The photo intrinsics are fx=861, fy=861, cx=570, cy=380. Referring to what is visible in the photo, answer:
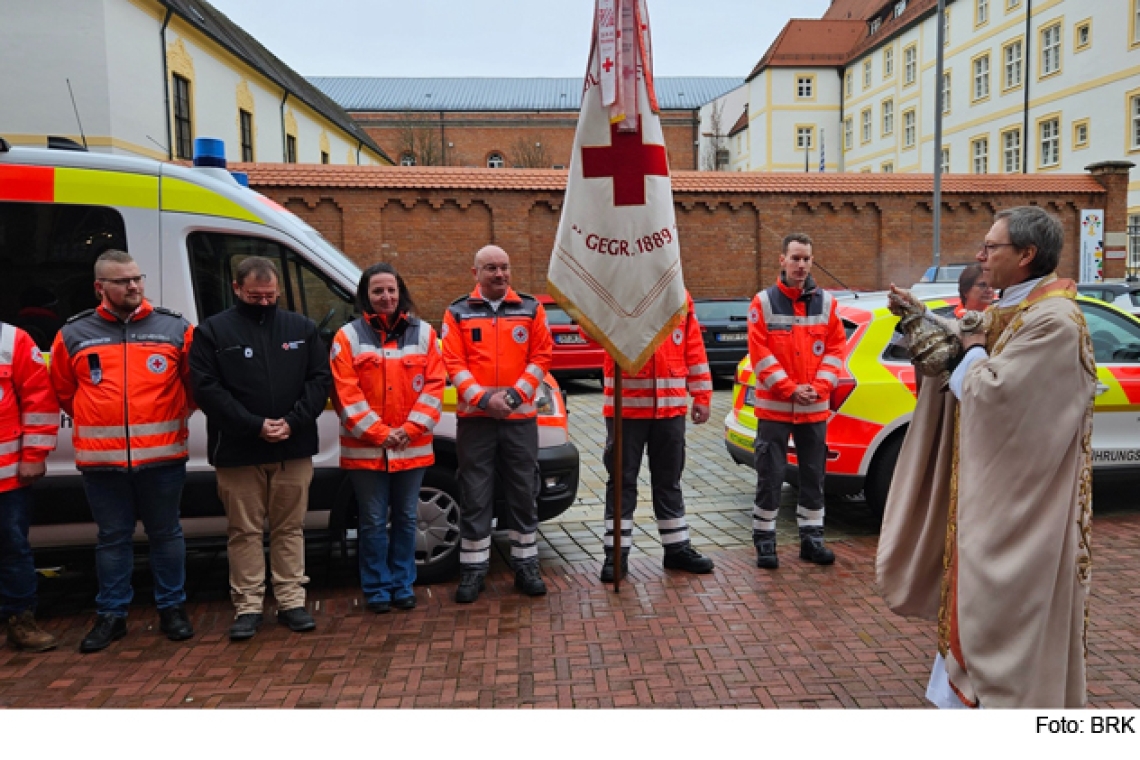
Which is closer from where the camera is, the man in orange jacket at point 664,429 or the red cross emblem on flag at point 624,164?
the red cross emblem on flag at point 624,164

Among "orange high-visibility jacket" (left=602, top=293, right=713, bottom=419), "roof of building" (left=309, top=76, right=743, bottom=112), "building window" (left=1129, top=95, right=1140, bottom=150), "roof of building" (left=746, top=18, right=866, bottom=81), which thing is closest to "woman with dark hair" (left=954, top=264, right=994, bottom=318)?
"orange high-visibility jacket" (left=602, top=293, right=713, bottom=419)

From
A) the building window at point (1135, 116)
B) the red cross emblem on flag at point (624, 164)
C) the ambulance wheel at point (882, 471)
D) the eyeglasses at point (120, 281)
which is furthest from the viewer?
the building window at point (1135, 116)

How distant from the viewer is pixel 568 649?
4.27 m

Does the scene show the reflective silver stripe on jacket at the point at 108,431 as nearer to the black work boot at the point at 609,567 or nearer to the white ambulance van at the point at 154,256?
the white ambulance van at the point at 154,256

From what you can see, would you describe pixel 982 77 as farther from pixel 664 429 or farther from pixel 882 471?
pixel 664 429

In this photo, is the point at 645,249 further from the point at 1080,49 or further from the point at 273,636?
the point at 1080,49

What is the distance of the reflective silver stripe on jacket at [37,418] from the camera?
14.3ft

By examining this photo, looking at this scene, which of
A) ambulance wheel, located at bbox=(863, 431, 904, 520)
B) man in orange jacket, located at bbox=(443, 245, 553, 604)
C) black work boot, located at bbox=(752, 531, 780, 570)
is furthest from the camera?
ambulance wheel, located at bbox=(863, 431, 904, 520)

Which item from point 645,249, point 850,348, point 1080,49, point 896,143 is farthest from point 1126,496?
point 896,143

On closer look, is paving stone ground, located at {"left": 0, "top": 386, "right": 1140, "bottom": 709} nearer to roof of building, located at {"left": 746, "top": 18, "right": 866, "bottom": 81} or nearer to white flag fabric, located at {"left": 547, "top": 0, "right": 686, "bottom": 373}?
white flag fabric, located at {"left": 547, "top": 0, "right": 686, "bottom": 373}

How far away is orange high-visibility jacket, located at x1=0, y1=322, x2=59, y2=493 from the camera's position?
4.28 metres

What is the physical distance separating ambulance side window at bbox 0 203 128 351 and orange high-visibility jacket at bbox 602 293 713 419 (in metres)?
2.95

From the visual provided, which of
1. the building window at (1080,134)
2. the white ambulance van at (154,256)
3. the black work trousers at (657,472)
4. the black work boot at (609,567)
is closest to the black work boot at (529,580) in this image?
the black work boot at (609,567)

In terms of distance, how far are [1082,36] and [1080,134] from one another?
3.78 metres
